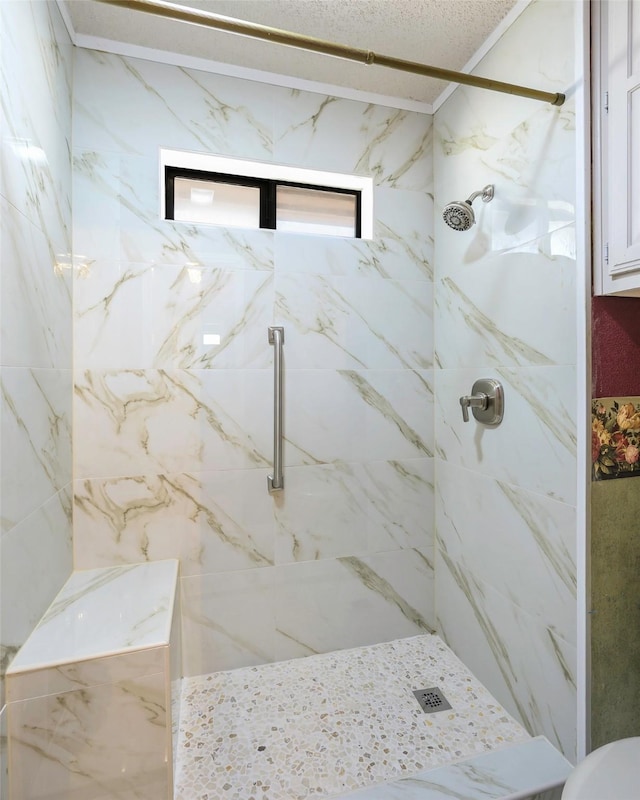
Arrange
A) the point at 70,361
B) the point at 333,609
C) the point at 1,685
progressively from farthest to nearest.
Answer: the point at 333,609 < the point at 70,361 < the point at 1,685

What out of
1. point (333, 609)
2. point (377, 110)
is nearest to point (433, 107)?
point (377, 110)

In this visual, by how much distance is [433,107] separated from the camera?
6.38ft

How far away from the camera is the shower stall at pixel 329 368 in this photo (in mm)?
1298

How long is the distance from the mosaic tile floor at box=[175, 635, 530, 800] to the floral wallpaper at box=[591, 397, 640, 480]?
3.20 feet

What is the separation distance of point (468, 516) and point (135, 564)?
136 centimetres

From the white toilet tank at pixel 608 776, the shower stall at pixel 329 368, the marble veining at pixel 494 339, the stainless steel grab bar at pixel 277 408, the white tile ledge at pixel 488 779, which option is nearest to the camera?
the white toilet tank at pixel 608 776

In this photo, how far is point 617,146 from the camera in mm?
1109

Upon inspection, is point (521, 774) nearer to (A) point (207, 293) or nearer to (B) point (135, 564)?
(B) point (135, 564)

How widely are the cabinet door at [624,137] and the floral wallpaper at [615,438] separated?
36 centimetres

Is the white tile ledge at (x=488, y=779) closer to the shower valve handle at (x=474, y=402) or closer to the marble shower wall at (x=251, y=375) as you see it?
the marble shower wall at (x=251, y=375)

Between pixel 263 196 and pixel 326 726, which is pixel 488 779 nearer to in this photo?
pixel 326 726

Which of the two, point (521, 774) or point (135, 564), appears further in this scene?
point (135, 564)

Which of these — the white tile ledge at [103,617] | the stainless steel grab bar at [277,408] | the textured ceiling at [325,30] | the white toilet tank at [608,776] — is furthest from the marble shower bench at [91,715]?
the textured ceiling at [325,30]

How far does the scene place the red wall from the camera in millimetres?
1205
